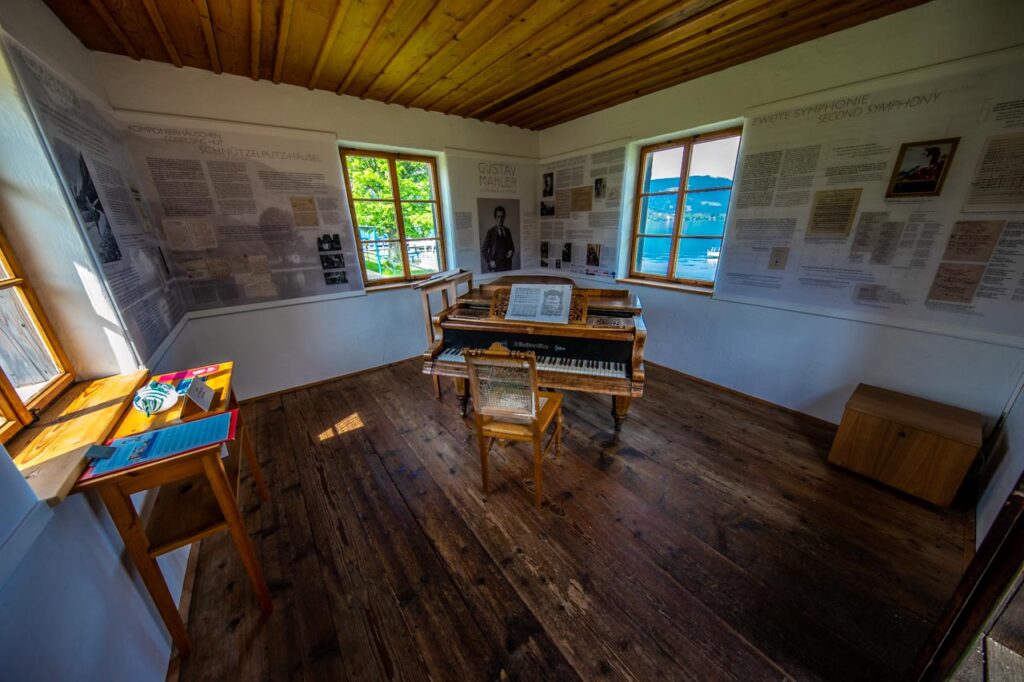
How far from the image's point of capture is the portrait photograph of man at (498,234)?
4.38 m

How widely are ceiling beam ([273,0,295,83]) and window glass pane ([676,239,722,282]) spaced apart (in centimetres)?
358

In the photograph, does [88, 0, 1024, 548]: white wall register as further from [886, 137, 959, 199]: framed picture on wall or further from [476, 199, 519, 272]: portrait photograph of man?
[476, 199, 519, 272]: portrait photograph of man

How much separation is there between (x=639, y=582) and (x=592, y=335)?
1369 mm

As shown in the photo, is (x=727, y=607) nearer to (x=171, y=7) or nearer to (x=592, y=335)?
(x=592, y=335)

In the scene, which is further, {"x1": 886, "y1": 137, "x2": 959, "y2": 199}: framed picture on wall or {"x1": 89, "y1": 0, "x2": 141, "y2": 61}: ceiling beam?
{"x1": 886, "y1": 137, "x2": 959, "y2": 199}: framed picture on wall

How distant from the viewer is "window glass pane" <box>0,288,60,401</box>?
4.23 feet

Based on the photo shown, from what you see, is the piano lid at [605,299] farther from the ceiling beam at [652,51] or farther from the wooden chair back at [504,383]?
the ceiling beam at [652,51]

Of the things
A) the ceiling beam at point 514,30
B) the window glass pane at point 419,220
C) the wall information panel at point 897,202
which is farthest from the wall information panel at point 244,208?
the wall information panel at point 897,202

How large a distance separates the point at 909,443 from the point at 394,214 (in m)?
4.69

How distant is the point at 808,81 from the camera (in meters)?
2.40

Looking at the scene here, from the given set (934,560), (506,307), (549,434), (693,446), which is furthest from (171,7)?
(934,560)

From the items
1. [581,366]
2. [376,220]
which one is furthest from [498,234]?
[581,366]

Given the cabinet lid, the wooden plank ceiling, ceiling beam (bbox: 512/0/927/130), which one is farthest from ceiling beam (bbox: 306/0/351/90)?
the cabinet lid

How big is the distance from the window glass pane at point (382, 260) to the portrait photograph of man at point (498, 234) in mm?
1110
